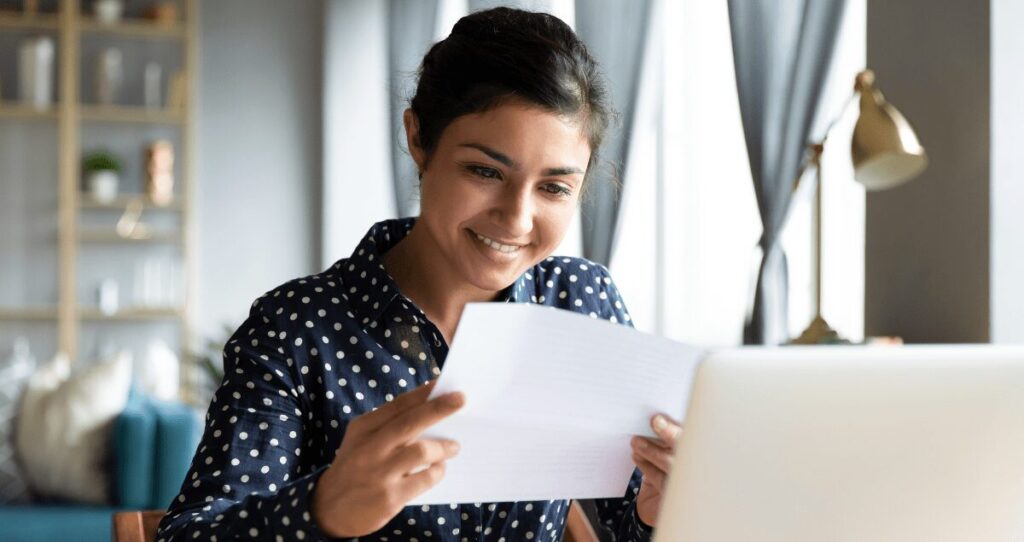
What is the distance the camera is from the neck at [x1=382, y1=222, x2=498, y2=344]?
1.45m

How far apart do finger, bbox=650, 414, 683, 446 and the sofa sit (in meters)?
2.85

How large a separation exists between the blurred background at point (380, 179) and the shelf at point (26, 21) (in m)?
0.01

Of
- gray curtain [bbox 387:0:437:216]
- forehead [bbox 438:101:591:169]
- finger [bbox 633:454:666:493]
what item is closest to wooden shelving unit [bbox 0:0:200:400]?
gray curtain [bbox 387:0:437:216]

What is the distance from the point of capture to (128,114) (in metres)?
5.94

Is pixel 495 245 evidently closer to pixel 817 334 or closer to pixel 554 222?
pixel 554 222

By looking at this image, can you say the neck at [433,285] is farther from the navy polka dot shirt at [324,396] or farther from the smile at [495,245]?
the smile at [495,245]

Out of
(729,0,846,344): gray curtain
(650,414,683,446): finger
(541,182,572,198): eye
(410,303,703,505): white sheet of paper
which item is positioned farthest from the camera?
(729,0,846,344): gray curtain

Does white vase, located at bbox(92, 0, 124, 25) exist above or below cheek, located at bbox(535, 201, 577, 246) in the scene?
above

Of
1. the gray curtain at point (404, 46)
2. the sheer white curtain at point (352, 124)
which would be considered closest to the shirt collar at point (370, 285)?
the gray curtain at point (404, 46)

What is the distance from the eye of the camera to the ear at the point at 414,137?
1.40 meters

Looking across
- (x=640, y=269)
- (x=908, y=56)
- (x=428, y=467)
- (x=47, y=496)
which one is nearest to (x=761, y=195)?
(x=908, y=56)

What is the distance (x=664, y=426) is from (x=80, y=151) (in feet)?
18.3

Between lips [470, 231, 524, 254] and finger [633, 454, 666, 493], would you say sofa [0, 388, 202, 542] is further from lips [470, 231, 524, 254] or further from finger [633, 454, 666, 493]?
finger [633, 454, 666, 493]

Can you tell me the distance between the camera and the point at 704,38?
3445 millimetres
